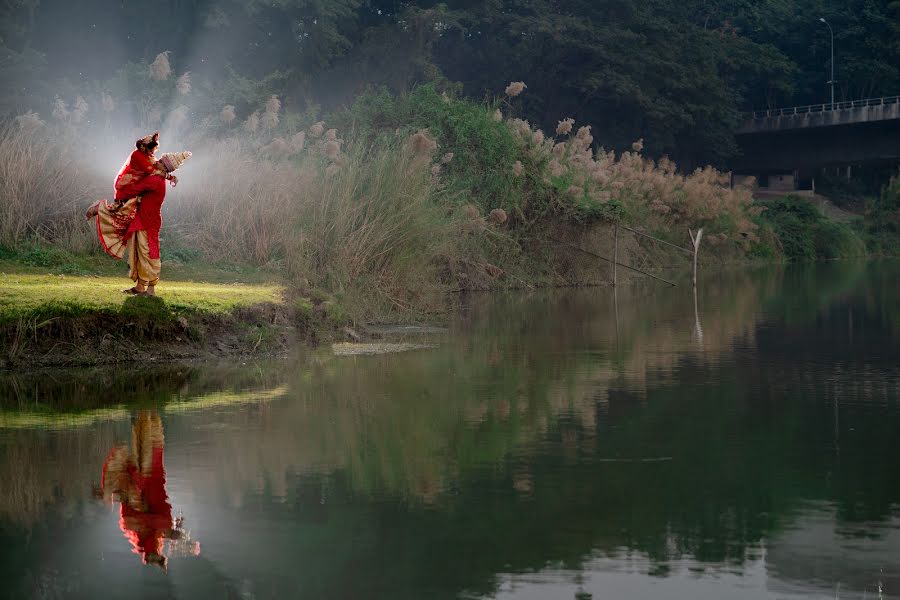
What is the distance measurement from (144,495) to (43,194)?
13334 millimetres

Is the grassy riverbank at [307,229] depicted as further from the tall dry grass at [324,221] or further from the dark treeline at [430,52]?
the dark treeline at [430,52]

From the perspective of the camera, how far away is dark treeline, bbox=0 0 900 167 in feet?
213

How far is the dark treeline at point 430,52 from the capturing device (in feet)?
213

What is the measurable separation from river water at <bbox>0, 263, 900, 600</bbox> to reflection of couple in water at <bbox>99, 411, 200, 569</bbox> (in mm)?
25

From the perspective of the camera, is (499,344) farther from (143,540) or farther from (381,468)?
(143,540)

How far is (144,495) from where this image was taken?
845 cm

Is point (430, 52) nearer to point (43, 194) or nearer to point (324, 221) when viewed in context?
point (324, 221)

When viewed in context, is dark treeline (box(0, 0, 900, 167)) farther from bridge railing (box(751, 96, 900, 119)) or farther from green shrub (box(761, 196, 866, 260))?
green shrub (box(761, 196, 866, 260))

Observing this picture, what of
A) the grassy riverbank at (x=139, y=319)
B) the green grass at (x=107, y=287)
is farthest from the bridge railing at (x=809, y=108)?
the grassy riverbank at (x=139, y=319)

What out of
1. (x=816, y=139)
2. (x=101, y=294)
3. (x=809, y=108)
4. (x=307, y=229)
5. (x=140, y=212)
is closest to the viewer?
(x=101, y=294)

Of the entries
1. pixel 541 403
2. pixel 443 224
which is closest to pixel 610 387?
pixel 541 403

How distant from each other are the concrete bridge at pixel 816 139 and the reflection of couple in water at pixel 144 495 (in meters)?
79.2

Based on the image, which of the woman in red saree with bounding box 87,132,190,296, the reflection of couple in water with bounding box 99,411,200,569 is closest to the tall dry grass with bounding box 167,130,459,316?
the woman in red saree with bounding box 87,132,190,296

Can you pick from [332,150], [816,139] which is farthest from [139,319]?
[816,139]
